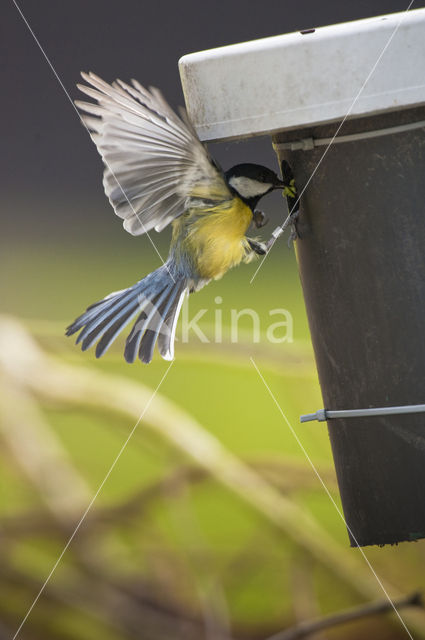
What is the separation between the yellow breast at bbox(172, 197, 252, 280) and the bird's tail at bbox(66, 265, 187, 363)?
0.06 m

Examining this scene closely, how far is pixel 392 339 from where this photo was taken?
1031 mm

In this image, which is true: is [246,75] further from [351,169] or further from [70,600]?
[70,600]

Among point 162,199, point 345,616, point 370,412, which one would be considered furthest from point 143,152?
point 345,616

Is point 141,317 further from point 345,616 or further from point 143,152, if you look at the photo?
point 345,616

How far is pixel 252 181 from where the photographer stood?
1.21 meters

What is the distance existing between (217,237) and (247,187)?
0.40 feet

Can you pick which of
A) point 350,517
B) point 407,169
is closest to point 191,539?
point 350,517

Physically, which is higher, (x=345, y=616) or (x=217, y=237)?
(x=217, y=237)

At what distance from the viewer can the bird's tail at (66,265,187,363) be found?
1.31 meters

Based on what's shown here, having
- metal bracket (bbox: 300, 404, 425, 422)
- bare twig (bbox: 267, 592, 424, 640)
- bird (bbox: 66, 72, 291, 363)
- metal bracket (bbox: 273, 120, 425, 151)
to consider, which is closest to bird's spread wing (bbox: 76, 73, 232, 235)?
bird (bbox: 66, 72, 291, 363)

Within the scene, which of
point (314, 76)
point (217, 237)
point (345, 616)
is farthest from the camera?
point (345, 616)

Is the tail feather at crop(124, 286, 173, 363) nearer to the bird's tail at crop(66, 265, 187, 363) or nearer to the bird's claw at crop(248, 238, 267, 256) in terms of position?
the bird's tail at crop(66, 265, 187, 363)

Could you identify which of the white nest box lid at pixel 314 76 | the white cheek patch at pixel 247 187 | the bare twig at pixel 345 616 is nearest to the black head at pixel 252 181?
the white cheek patch at pixel 247 187

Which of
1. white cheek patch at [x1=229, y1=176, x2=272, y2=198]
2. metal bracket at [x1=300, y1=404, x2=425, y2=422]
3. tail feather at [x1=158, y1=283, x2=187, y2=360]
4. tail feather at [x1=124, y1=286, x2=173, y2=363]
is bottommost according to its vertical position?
metal bracket at [x1=300, y1=404, x2=425, y2=422]
